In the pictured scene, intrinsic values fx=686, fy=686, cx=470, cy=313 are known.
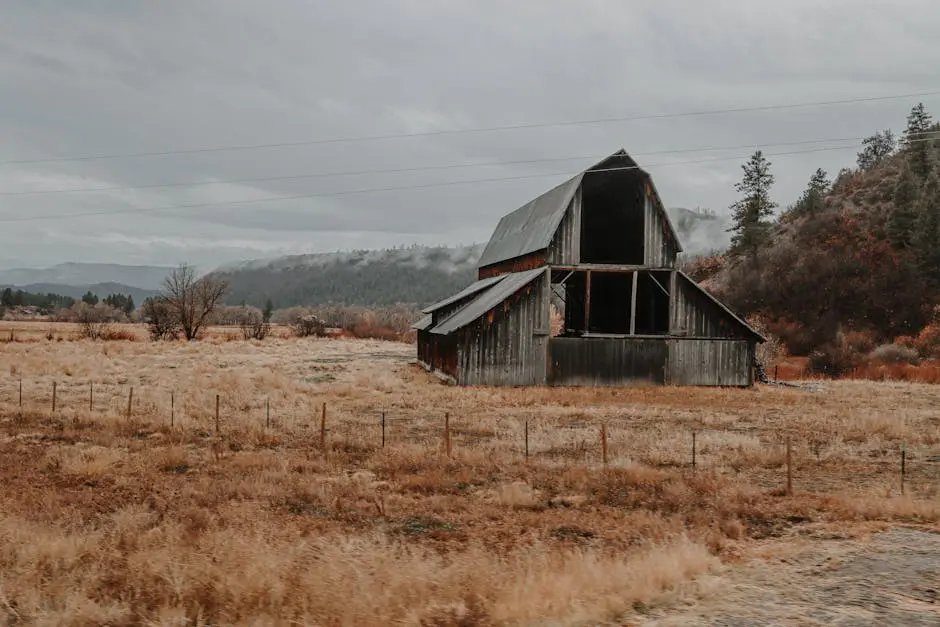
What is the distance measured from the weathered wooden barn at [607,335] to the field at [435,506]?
15.6 ft

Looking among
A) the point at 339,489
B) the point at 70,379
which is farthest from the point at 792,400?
the point at 70,379

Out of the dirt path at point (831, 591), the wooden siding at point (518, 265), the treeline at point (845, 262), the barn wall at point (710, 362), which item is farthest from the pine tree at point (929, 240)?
the dirt path at point (831, 591)

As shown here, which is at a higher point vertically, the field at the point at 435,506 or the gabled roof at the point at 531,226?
the gabled roof at the point at 531,226

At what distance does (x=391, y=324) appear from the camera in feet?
354

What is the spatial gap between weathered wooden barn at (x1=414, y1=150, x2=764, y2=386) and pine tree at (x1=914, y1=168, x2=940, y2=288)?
29056 mm

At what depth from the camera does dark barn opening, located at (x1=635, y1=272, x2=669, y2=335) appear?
107 feet

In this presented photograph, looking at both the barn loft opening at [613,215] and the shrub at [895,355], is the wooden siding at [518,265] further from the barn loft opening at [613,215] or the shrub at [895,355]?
the shrub at [895,355]

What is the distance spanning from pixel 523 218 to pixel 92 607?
3628cm

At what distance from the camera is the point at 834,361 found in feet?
143

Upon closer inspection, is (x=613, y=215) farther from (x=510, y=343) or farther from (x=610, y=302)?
(x=510, y=343)

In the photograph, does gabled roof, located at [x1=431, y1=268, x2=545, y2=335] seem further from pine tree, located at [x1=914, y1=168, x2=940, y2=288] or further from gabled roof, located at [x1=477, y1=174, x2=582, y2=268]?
pine tree, located at [x1=914, y1=168, x2=940, y2=288]

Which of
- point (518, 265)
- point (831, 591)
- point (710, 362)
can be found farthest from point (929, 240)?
point (831, 591)

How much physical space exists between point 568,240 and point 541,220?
166 inches

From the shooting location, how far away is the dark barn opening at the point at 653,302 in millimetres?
32719
